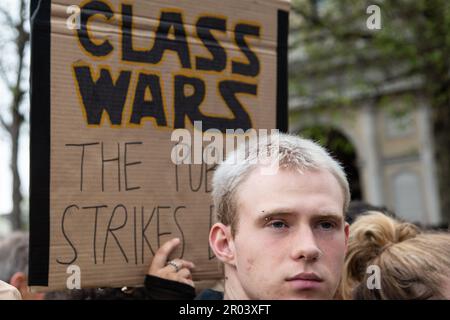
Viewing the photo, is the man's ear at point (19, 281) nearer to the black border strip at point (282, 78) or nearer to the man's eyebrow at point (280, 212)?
the black border strip at point (282, 78)

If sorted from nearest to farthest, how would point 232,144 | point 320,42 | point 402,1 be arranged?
point 232,144 → point 402,1 → point 320,42

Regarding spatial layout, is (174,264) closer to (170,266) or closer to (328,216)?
(170,266)

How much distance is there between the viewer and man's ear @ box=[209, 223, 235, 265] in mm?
1891

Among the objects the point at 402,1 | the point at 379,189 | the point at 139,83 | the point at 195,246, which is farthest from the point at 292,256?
the point at 379,189

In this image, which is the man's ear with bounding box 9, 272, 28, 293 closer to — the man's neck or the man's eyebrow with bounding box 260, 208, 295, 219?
the man's neck

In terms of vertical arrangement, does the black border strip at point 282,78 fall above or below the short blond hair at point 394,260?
above

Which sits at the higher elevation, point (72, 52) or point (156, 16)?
point (156, 16)

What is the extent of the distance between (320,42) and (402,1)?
1.50m

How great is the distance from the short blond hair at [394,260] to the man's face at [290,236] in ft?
1.64

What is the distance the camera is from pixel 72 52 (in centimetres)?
220

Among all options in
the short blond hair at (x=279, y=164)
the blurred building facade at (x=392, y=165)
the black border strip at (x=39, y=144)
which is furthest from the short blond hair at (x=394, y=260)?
the blurred building facade at (x=392, y=165)

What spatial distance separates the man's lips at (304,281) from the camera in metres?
1.72

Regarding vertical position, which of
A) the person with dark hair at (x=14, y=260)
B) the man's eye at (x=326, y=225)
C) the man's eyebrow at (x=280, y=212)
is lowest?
the person with dark hair at (x=14, y=260)

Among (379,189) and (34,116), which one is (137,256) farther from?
(379,189)
